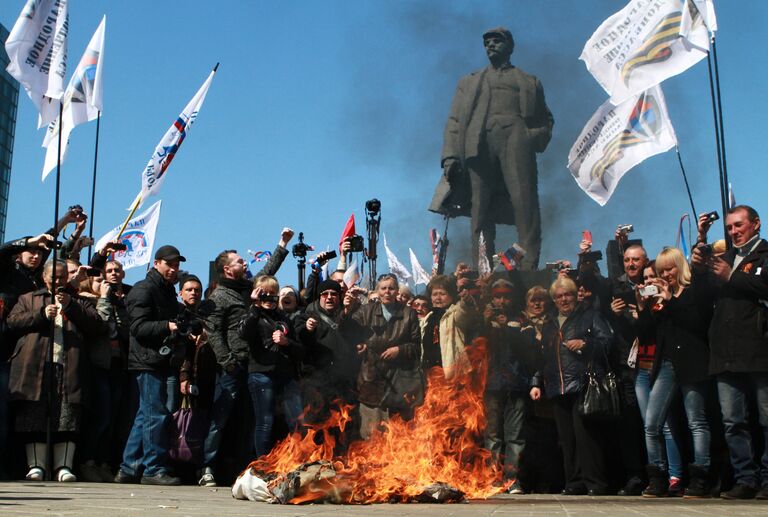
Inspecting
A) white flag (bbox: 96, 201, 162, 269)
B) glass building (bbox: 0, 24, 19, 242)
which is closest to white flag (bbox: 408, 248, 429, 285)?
white flag (bbox: 96, 201, 162, 269)

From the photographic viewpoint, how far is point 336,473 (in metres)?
6.47

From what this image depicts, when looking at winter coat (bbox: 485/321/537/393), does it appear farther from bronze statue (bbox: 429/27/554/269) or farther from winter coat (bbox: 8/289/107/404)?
bronze statue (bbox: 429/27/554/269)

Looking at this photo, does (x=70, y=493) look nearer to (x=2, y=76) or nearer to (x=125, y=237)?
(x=125, y=237)

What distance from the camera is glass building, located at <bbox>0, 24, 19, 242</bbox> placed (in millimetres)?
79188

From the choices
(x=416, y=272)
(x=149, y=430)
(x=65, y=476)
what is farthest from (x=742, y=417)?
(x=416, y=272)

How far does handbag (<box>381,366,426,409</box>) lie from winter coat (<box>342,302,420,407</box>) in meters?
0.03

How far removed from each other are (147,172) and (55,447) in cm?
510

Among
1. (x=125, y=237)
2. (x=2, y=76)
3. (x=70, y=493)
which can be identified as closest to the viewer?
(x=70, y=493)

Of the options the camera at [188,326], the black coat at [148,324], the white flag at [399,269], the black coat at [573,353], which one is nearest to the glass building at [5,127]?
the white flag at [399,269]

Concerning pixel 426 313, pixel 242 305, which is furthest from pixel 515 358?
pixel 242 305

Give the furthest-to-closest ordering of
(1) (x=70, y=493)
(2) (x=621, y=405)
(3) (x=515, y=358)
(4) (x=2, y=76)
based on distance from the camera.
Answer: (4) (x=2, y=76)
(3) (x=515, y=358)
(2) (x=621, y=405)
(1) (x=70, y=493)

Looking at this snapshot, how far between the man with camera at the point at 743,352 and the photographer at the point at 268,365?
365 cm

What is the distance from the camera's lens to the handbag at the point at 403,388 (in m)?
8.65

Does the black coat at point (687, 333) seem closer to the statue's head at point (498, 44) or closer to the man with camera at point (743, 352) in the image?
the man with camera at point (743, 352)
